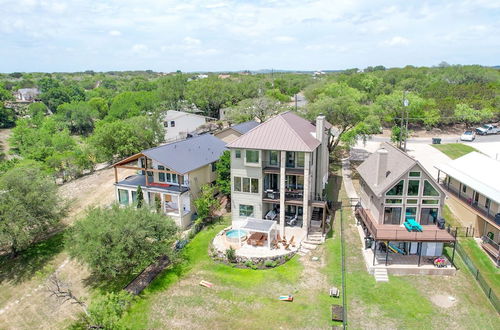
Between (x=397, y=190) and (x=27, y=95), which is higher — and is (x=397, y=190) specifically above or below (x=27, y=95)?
below

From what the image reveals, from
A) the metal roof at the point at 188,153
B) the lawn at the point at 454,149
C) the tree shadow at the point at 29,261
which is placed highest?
the metal roof at the point at 188,153

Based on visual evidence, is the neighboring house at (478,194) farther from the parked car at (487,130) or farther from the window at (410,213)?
the parked car at (487,130)

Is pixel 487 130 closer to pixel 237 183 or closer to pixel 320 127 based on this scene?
pixel 320 127

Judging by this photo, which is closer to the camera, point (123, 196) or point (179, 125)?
point (123, 196)

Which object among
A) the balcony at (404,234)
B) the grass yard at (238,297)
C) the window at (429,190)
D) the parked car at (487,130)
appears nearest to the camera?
the grass yard at (238,297)

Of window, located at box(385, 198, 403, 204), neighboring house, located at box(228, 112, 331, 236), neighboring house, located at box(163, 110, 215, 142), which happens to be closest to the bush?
neighboring house, located at box(228, 112, 331, 236)

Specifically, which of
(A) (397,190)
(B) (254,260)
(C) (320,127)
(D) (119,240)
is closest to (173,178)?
(D) (119,240)

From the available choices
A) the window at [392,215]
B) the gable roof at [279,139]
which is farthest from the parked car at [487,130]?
the gable roof at [279,139]

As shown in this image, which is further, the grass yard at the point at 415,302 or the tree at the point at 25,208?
the tree at the point at 25,208
